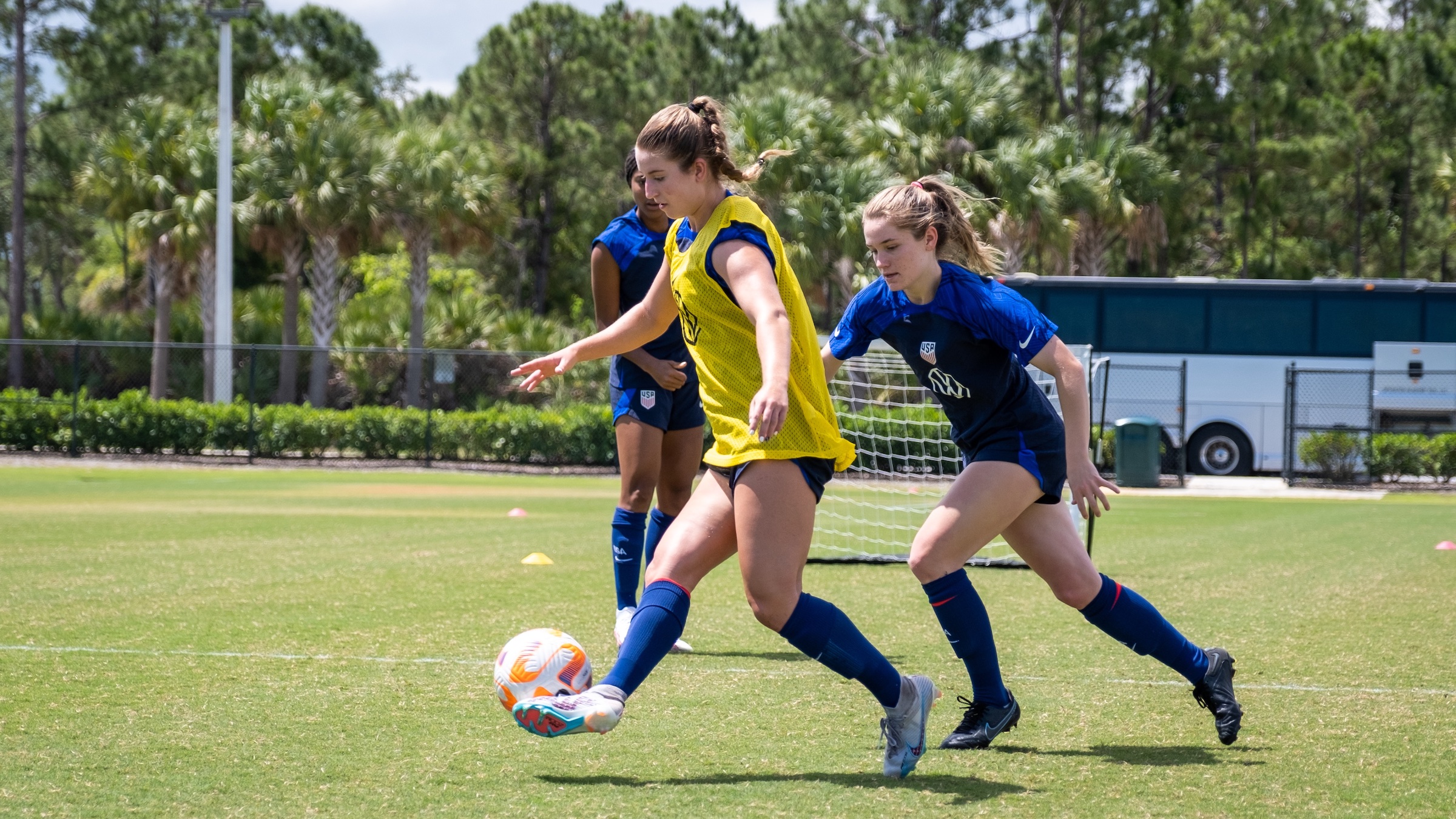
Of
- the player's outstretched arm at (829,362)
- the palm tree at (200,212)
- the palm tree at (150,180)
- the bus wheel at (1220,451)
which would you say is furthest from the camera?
the palm tree at (150,180)

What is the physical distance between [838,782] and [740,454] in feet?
2.99

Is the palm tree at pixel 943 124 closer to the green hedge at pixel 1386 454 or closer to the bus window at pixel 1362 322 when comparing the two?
the bus window at pixel 1362 322

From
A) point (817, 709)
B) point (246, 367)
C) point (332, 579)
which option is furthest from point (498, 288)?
point (817, 709)

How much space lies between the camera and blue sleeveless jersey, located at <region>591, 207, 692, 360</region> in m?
6.02

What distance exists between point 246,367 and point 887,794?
32.4m

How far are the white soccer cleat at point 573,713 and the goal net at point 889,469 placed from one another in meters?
6.33

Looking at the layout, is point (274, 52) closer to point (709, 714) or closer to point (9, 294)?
point (9, 294)

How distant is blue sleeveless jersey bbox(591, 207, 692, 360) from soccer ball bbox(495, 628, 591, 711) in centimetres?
204

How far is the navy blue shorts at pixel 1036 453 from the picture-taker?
13.6ft

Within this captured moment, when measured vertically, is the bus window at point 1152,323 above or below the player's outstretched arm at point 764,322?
above

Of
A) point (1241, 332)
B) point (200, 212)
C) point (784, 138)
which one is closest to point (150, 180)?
point (200, 212)

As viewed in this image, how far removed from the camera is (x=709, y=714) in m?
4.57

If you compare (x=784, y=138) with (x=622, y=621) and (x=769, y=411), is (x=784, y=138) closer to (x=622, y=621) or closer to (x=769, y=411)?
(x=622, y=621)

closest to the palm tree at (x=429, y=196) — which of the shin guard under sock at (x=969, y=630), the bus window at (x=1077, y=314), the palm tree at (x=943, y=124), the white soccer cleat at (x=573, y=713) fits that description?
the palm tree at (x=943, y=124)
